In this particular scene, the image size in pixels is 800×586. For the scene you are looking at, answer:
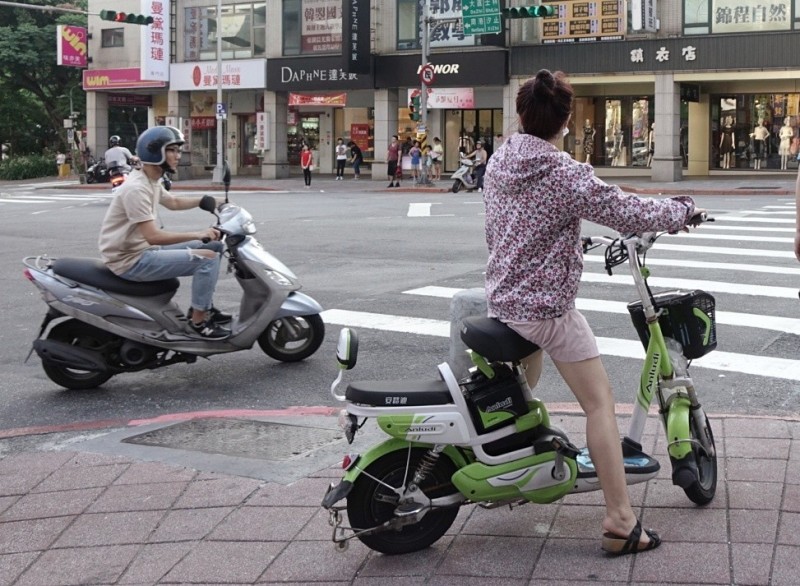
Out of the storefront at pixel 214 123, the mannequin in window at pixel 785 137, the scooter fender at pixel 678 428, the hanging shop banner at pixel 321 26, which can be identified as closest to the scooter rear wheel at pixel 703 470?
the scooter fender at pixel 678 428

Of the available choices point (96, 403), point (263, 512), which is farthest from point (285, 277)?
point (263, 512)

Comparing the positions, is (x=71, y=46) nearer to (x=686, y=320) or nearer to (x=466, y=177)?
(x=466, y=177)

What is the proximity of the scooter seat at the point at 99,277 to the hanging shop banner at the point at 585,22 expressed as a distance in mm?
29899

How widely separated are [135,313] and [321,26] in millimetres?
36171

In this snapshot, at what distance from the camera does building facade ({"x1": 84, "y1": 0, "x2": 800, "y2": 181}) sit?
34.7 meters

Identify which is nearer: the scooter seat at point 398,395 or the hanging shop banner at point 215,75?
the scooter seat at point 398,395

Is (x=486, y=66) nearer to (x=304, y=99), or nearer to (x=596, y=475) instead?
(x=304, y=99)

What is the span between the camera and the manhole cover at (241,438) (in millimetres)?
6027

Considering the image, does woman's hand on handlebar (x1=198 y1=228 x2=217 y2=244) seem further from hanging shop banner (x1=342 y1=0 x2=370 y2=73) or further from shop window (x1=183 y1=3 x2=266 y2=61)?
shop window (x1=183 y1=3 x2=266 y2=61)

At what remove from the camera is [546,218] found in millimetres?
4234

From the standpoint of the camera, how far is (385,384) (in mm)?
4453

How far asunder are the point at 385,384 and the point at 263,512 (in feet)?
3.30

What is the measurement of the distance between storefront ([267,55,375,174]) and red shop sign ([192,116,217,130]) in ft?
11.7

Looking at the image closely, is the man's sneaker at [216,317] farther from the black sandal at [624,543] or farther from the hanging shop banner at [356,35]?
the hanging shop banner at [356,35]
